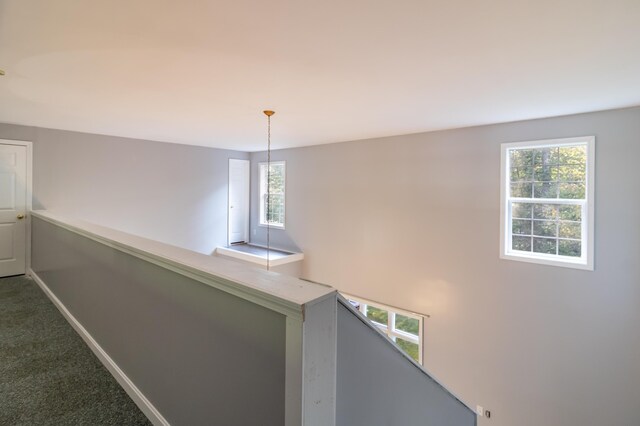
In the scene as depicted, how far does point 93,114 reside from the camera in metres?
3.68

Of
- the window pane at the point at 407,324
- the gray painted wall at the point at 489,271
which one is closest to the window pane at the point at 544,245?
the gray painted wall at the point at 489,271

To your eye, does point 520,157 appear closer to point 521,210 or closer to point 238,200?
point 521,210

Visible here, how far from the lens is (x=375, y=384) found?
45.4 inches

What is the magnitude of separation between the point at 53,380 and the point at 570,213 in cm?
490

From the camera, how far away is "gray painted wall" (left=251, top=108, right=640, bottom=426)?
3180mm

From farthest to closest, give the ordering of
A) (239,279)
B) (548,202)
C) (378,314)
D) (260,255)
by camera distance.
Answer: (260,255)
(378,314)
(548,202)
(239,279)

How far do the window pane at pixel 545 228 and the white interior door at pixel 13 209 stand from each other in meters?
6.71

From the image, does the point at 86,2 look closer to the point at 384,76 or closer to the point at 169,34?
the point at 169,34

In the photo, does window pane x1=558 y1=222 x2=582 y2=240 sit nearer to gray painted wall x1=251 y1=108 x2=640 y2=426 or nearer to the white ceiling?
gray painted wall x1=251 y1=108 x2=640 y2=426

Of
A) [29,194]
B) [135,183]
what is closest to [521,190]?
[135,183]

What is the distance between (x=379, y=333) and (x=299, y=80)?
2.06m

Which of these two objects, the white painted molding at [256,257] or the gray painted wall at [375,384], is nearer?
the gray painted wall at [375,384]

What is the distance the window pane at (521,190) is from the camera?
12.4 feet

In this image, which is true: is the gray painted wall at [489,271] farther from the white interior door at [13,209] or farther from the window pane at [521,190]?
the white interior door at [13,209]
